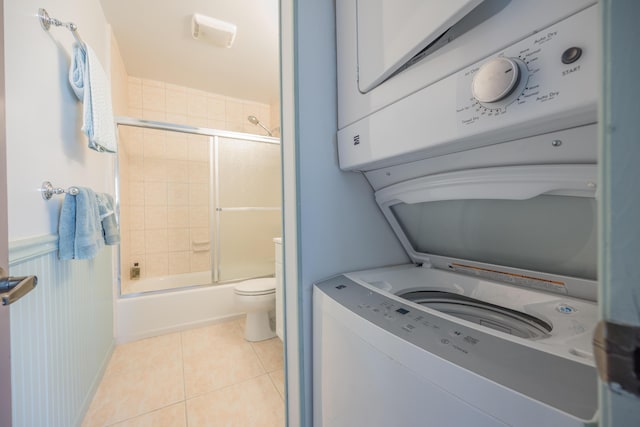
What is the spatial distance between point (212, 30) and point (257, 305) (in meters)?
2.30

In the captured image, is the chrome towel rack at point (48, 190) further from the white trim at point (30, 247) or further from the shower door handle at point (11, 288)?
the shower door handle at point (11, 288)

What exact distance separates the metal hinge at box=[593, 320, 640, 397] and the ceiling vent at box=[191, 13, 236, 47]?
261 cm

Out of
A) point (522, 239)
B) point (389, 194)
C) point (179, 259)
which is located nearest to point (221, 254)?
point (179, 259)

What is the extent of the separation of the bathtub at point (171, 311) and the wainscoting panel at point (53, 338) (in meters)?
0.49

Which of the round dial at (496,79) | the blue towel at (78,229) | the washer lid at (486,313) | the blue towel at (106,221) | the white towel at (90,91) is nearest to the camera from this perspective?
the round dial at (496,79)

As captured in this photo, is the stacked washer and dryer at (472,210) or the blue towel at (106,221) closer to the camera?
the stacked washer and dryer at (472,210)

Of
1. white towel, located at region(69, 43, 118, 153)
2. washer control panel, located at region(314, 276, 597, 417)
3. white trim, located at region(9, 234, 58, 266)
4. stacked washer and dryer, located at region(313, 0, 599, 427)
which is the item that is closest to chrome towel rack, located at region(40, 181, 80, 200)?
white trim, located at region(9, 234, 58, 266)

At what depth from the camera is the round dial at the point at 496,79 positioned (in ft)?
1.41

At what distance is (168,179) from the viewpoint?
9.80ft

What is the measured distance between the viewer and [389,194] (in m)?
0.94

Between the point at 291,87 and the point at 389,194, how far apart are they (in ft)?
1.75

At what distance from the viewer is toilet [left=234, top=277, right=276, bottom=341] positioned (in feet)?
6.47

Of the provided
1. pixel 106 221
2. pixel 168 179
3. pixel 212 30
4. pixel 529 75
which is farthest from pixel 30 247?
pixel 168 179

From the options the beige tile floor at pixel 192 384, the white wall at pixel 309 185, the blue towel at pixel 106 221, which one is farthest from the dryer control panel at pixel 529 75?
the blue towel at pixel 106 221
